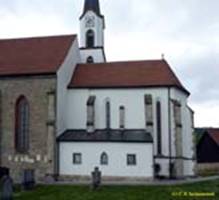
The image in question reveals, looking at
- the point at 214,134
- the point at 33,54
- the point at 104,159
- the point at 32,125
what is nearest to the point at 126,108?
the point at 104,159

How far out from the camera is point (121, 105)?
50500 millimetres

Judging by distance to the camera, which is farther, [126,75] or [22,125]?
[126,75]

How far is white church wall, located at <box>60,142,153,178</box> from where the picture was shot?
46625 mm

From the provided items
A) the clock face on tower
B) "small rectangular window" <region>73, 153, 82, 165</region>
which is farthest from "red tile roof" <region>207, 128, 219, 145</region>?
"small rectangular window" <region>73, 153, 82, 165</region>

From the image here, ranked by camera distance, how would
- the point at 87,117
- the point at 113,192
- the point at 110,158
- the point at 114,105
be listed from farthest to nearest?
the point at 114,105, the point at 87,117, the point at 110,158, the point at 113,192

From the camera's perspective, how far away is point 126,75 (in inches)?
2025

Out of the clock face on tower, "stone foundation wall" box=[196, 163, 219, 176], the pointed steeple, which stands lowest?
"stone foundation wall" box=[196, 163, 219, 176]

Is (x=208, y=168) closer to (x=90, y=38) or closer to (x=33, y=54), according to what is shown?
(x=90, y=38)

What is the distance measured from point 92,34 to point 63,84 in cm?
1456

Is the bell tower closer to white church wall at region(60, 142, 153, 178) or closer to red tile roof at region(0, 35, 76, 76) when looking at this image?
red tile roof at region(0, 35, 76, 76)

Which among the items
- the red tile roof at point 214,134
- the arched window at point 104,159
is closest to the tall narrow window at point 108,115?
the arched window at point 104,159

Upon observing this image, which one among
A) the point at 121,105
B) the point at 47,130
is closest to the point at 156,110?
the point at 121,105

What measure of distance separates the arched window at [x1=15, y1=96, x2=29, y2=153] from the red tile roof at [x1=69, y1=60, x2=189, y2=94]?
5.09m

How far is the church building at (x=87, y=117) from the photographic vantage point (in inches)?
1866
